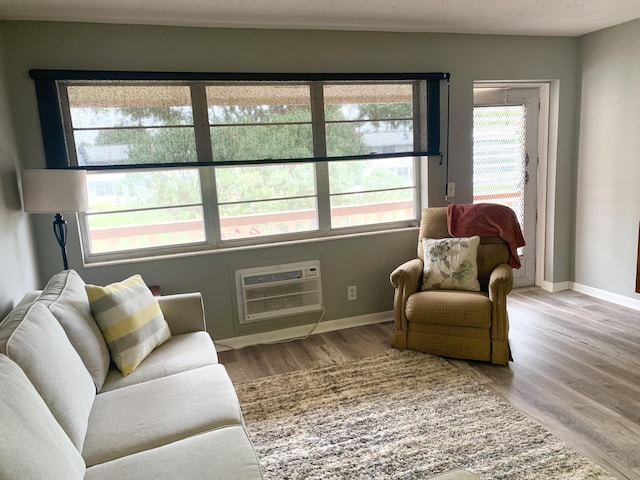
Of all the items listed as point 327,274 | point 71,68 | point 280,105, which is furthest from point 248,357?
point 71,68

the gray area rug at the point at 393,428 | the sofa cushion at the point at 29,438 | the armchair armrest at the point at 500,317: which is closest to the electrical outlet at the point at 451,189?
the armchair armrest at the point at 500,317

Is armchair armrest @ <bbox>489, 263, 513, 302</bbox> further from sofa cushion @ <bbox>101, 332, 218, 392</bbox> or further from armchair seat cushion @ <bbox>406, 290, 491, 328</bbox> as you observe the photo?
sofa cushion @ <bbox>101, 332, 218, 392</bbox>

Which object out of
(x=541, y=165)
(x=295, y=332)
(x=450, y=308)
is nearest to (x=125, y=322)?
(x=295, y=332)

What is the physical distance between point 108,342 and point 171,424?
0.66 metres

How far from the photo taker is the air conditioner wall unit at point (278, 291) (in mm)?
3436

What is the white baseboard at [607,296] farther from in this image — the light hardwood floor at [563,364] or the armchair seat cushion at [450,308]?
the armchair seat cushion at [450,308]

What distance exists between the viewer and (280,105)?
332cm

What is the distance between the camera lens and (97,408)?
1826 millimetres

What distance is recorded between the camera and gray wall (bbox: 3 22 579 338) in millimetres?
2859

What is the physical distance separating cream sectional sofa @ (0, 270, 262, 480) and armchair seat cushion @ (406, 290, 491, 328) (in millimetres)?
1489

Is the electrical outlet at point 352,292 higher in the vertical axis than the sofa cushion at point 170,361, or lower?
lower

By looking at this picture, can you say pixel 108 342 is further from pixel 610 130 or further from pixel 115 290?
pixel 610 130

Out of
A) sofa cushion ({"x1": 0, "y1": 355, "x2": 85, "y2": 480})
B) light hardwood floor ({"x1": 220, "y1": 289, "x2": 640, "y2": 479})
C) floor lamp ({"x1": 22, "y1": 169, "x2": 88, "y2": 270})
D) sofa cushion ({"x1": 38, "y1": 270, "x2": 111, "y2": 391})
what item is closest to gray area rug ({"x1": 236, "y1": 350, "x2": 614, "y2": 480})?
light hardwood floor ({"x1": 220, "y1": 289, "x2": 640, "y2": 479})

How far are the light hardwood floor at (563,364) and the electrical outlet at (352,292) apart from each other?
26 centimetres
